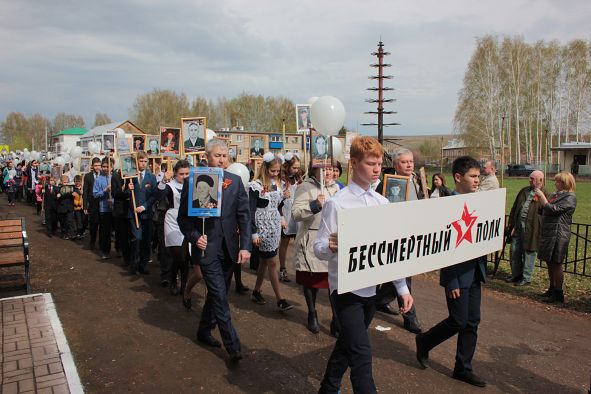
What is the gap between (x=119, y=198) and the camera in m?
8.74

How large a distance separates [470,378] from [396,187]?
1997 mm

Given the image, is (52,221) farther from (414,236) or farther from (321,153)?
(414,236)

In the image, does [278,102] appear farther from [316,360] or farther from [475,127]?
[316,360]

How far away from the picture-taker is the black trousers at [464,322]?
13.0ft

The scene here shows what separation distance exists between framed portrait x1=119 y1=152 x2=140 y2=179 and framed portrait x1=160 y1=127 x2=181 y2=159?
668 mm

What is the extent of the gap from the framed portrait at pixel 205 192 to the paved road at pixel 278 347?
153 centimetres

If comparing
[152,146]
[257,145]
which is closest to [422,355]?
[152,146]

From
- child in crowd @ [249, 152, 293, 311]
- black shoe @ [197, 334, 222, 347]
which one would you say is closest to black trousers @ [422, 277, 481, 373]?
black shoe @ [197, 334, 222, 347]

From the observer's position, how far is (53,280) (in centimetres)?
776

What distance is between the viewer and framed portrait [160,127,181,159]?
901cm

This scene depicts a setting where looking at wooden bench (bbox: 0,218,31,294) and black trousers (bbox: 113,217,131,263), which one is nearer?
wooden bench (bbox: 0,218,31,294)

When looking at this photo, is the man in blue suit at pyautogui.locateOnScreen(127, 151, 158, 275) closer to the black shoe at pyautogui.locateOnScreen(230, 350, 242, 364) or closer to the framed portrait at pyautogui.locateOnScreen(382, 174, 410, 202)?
the black shoe at pyautogui.locateOnScreen(230, 350, 242, 364)

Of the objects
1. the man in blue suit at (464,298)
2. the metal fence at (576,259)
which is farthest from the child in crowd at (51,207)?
the man in blue suit at (464,298)

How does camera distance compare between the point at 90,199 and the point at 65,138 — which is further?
the point at 65,138
